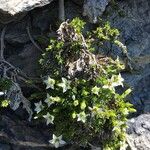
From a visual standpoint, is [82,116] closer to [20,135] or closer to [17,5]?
[20,135]

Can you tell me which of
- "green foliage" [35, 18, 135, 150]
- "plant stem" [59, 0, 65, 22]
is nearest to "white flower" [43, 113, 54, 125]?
"green foliage" [35, 18, 135, 150]

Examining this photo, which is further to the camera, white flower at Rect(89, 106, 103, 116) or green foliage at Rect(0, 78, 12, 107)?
green foliage at Rect(0, 78, 12, 107)

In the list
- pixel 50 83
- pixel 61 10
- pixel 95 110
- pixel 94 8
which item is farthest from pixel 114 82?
pixel 61 10

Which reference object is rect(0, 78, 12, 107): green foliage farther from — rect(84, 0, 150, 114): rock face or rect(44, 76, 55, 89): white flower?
rect(84, 0, 150, 114): rock face

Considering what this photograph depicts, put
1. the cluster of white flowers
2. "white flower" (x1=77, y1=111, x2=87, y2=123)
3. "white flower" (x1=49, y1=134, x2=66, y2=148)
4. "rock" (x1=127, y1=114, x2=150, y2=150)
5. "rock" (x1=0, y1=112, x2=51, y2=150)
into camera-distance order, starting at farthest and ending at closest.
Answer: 1. "rock" (x1=0, y1=112, x2=51, y2=150)
2. "rock" (x1=127, y1=114, x2=150, y2=150)
3. "white flower" (x1=49, y1=134, x2=66, y2=148)
4. the cluster of white flowers
5. "white flower" (x1=77, y1=111, x2=87, y2=123)

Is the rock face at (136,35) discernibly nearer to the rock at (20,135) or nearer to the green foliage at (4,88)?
the rock at (20,135)

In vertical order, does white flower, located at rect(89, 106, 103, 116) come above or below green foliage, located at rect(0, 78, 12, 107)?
below
